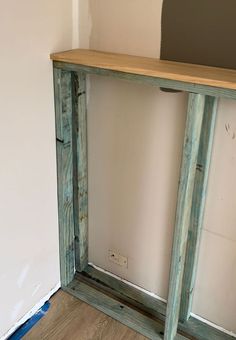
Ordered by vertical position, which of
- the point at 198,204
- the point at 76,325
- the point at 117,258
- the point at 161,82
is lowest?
the point at 76,325

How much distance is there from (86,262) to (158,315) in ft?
1.63

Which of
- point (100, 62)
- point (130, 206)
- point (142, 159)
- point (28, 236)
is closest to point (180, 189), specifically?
point (142, 159)

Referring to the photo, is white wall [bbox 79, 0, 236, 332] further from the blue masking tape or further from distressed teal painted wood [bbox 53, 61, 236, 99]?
the blue masking tape

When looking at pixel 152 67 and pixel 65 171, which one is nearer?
pixel 152 67

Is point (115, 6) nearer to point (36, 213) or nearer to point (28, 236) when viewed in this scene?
point (36, 213)

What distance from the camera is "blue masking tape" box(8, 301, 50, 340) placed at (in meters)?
1.72

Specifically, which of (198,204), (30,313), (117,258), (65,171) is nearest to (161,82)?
(198,204)

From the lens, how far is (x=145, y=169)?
1.69m

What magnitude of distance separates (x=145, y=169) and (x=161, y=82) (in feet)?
1.61

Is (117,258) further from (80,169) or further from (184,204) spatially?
(184,204)

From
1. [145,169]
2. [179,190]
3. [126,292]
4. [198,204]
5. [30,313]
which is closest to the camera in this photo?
[179,190]

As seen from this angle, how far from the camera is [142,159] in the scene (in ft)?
5.51

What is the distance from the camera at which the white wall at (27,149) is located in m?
1.36

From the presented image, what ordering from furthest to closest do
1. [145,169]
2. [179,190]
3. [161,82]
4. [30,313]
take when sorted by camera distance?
[30,313]
[145,169]
[179,190]
[161,82]
